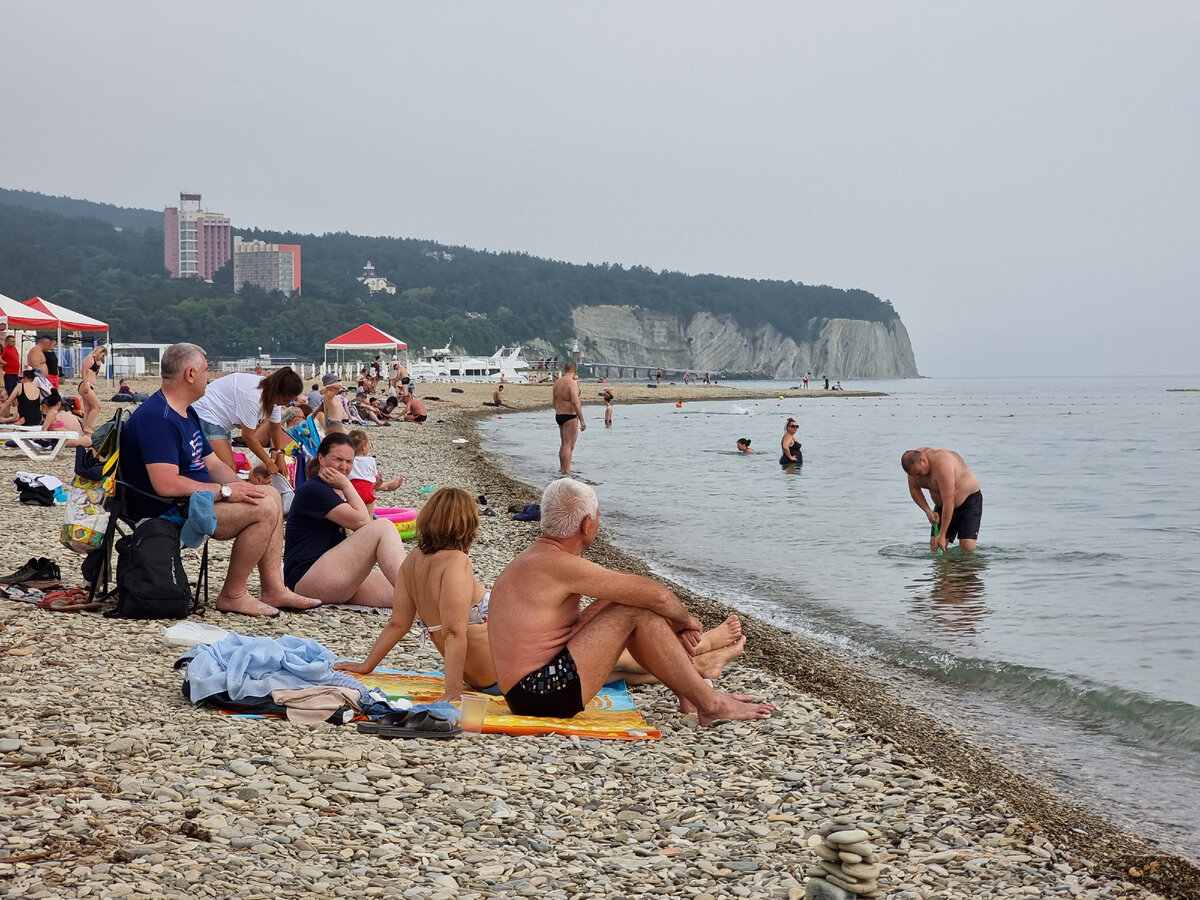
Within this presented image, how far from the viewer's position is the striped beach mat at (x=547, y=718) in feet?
13.9

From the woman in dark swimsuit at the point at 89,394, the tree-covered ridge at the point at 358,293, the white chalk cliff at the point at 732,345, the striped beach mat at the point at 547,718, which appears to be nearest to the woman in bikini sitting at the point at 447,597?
the striped beach mat at the point at 547,718

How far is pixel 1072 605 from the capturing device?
8273 mm

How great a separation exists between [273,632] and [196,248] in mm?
189869

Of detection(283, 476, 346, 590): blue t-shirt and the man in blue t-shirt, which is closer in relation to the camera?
the man in blue t-shirt

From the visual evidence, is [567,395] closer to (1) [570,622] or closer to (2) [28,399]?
(2) [28,399]

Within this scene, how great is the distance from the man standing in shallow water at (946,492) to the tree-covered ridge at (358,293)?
94364mm

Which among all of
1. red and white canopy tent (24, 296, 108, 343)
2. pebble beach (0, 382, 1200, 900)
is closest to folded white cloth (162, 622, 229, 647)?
pebble beach (0, 382, 1200, 900)

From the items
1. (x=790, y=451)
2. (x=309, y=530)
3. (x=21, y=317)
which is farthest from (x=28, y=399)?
(x=790, y=451)

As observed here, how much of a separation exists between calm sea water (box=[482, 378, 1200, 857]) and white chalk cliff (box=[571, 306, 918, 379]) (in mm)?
120035

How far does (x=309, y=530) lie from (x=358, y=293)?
447 feet

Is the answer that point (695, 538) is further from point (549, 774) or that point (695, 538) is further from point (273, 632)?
point (549, 774)

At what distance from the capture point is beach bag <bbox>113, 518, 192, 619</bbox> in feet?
17.2

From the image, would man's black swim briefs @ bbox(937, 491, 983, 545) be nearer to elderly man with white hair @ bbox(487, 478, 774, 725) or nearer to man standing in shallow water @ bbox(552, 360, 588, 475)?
elderly man with white hair @ bbox(487, 478, 774, 725)

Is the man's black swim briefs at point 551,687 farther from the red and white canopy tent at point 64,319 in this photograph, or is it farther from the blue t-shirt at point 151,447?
the red and white canopy tent at point 64,319
